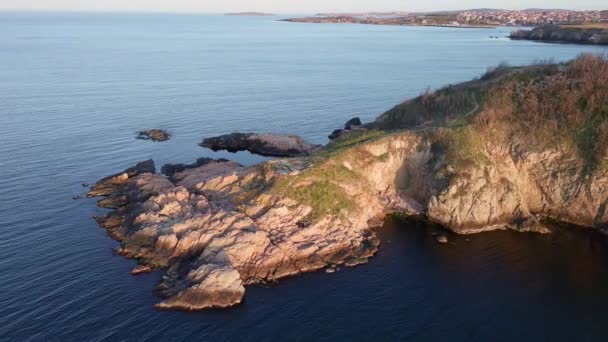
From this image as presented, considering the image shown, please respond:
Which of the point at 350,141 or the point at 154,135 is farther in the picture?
the point at 154,135

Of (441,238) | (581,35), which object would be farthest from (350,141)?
(581,35)

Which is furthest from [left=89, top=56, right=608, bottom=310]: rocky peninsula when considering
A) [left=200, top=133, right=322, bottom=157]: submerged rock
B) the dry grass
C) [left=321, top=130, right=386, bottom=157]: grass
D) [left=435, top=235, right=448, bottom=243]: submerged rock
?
[left=200, top=133, right=322, bottom=157]: submerged rock

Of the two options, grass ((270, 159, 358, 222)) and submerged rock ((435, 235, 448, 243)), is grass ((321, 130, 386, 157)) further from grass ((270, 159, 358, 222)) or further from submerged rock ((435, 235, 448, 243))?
submerged rock ((435, 235, 448, 243))

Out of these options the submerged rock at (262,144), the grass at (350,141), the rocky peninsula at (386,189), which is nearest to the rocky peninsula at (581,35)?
the rocky peninsula at (386,189)

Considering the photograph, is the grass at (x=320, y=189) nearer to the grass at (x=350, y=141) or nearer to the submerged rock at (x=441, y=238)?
the grass at (x=350, y=141)

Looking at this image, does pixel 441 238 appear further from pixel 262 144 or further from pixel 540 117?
pixel 262 144
